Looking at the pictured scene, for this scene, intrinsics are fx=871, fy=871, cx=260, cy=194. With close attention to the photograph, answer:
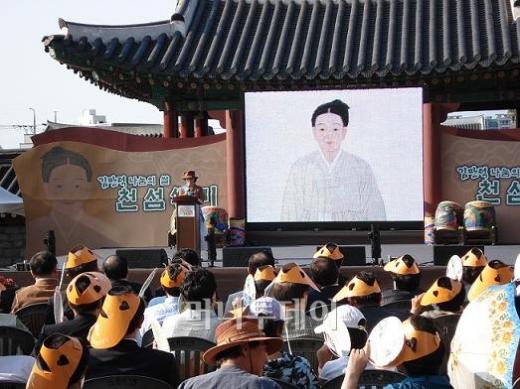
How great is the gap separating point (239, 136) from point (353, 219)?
275cm

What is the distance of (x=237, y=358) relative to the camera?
3889 mm

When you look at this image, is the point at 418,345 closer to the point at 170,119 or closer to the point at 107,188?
the point at 107,188

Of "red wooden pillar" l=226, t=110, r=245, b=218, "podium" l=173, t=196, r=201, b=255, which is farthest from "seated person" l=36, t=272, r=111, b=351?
"red wooden pillar" l=226, t=110, r=245, b=218

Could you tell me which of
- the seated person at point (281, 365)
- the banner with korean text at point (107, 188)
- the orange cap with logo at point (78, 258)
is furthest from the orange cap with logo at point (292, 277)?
the banner with korean text at point (107, 188)

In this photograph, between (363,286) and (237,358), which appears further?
(363,286)

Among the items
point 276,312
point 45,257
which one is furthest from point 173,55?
point 276,312

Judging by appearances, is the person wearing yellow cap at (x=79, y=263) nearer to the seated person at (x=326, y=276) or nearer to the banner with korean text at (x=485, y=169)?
the seated person at (x=326, y=276)

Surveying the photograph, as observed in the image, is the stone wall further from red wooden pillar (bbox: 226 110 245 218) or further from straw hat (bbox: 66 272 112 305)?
straw hat (bbox: 66 272 112 305)

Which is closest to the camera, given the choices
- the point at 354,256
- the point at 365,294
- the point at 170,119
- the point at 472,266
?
the point at 365,294

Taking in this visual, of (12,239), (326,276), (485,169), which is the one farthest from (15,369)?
(12,239)

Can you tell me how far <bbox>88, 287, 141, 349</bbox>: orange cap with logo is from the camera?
4848mm

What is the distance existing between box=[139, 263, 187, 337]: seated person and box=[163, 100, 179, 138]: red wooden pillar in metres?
11.8

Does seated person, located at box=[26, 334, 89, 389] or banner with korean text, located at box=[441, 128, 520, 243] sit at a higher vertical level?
banner with korean text, located at box=[441, 128, 520, 243]

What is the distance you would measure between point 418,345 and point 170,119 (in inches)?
599
